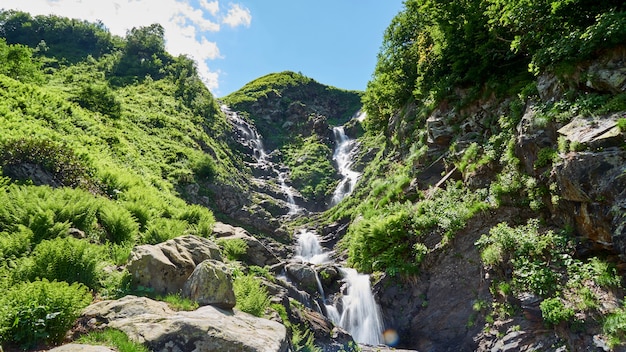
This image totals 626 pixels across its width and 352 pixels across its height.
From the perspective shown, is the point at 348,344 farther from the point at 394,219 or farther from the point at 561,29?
the point at 561,29

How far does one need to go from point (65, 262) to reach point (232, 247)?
6150 millimetres

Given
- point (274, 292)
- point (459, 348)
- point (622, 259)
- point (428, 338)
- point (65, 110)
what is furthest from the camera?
point (65, 110)

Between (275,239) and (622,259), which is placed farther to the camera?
(275,239)

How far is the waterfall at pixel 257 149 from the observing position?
1879 inches

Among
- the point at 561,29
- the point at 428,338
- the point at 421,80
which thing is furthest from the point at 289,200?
the point at 561,29

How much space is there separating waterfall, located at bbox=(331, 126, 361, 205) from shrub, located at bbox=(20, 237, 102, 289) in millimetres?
34341

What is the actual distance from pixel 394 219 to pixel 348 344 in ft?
21.1

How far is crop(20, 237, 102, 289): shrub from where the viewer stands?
6344mm

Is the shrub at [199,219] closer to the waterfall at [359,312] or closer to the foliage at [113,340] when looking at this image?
the waterfall at [359,312]

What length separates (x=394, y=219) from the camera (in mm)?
16469

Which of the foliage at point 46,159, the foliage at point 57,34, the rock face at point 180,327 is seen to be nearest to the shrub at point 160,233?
the rock face at point 180,327

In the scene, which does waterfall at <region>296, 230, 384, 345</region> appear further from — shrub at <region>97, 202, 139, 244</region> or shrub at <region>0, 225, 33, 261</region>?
shrub at <region>0, 225, 33, 261</region>

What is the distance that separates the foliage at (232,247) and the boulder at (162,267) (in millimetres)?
3790

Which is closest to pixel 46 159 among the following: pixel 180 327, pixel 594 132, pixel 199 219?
pixel 199 219
